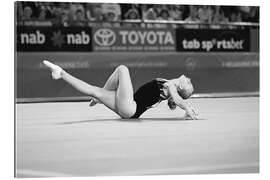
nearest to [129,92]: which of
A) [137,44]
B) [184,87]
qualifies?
[137,44]

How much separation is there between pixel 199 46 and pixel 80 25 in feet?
4.50

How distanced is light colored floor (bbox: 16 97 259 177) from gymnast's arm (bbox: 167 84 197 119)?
84mm

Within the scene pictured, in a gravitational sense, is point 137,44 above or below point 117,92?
above

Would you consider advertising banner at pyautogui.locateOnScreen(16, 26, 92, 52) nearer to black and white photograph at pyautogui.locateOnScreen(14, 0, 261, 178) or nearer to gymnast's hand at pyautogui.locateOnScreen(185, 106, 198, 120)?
black and white photograph at pyautogui.locateOnScreen(14, 0, 261, 178)

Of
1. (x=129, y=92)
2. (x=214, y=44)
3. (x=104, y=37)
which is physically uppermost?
(x=104, y=37)

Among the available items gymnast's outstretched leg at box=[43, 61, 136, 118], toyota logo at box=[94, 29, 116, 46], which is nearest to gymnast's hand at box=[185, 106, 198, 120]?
gymnast's outstretched leg at box=[43, 61, 136, 118]

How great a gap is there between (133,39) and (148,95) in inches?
25.0

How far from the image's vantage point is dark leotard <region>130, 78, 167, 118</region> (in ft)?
25.1

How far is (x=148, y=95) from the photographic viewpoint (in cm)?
769

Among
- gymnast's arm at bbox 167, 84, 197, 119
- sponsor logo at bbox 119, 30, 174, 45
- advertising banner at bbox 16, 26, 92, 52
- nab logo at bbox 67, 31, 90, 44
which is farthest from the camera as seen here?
gymnast's arm at bbox 167, 84, 197, 119

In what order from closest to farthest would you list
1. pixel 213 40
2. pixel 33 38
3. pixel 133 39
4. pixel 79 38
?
pixel 33 38 → pixel 79 38 → pixel 133 39 → pixel 213 40

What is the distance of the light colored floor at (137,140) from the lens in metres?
7.29

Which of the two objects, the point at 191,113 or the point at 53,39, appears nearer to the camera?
the point at 53,39

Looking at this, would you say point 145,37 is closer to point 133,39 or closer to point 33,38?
point 133,39
